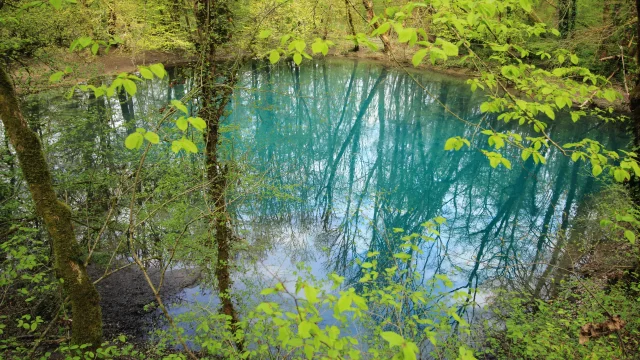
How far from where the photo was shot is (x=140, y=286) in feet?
26.1

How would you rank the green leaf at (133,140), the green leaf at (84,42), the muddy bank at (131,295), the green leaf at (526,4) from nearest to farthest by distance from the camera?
the green leaf at (133,140)
the green leaf at (84,42)
the green leaf at (526,4)
the muddy bank at (131,295)

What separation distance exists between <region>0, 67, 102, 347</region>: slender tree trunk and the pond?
1871mm

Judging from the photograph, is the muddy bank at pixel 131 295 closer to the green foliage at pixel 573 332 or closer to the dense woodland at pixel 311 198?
the dense woodland at pixel 311 198

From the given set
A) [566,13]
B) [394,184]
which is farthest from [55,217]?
[566,13]

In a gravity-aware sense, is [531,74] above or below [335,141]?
above

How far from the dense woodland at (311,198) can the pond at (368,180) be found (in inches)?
3.7

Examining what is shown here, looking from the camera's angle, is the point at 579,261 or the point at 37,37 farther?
the point at 579,261

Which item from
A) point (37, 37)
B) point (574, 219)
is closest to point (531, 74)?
point (37, 37)

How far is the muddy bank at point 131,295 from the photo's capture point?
22.5ft

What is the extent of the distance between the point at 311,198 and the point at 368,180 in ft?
8.64

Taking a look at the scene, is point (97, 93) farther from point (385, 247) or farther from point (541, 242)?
point (541, 242)

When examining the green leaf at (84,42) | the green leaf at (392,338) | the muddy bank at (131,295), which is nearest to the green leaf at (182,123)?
the green leaf at (84,42)

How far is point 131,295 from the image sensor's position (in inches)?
303

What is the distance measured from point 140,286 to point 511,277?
26.3ft
